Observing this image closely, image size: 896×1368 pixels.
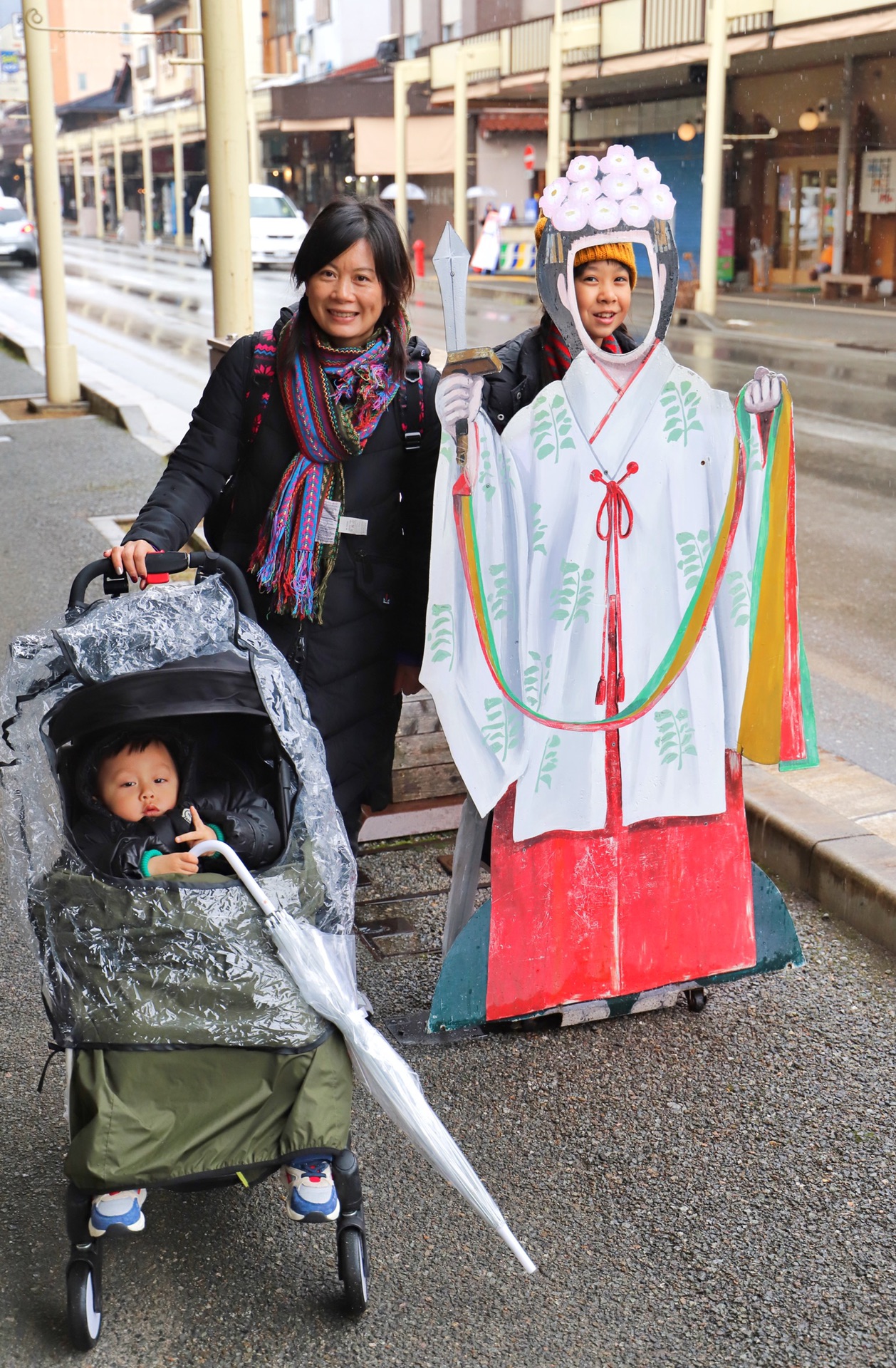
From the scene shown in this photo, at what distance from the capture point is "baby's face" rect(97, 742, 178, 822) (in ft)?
7.77

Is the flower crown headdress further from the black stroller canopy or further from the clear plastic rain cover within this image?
the black stroller canopy

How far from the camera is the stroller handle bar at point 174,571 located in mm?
2588

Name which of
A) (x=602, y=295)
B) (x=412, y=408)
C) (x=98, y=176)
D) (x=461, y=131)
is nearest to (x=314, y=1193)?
(x=412, y=408)

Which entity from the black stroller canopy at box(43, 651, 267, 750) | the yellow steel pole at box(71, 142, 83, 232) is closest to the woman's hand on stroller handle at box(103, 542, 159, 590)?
the black stroller canopy at box(43, 651, 267, 750)

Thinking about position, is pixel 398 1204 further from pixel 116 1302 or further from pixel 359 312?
pixel 359 312

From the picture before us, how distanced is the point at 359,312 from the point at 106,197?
77.7 m

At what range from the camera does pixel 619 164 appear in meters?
2.82

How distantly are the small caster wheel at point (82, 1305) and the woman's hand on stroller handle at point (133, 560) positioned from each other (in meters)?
1.19

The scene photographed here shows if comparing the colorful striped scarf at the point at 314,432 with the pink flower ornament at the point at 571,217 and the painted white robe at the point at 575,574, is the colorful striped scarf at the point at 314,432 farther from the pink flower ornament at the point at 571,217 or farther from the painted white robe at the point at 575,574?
the pink flower ornament at the point at 571,217

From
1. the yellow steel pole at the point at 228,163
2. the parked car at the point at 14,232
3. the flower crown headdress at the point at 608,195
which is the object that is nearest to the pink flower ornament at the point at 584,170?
the flower crown headdress at the point at 608,195

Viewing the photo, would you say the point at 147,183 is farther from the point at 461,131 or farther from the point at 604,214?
the point at 604,214

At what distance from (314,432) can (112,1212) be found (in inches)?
60.3

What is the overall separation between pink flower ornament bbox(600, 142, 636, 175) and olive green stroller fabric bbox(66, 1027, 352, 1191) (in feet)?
5.86

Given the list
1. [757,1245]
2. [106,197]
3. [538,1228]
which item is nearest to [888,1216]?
[757,1245]
